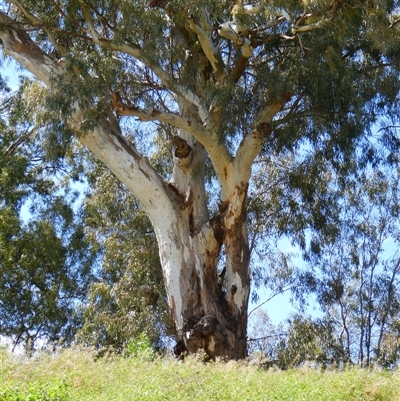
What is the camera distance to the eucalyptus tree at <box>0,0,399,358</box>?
1254 centimetres

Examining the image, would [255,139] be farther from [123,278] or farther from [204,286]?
[123,278]

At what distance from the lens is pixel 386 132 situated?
1553 cm

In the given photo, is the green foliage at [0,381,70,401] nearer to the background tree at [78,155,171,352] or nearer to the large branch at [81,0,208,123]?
the large branch at [81,0,208,123]

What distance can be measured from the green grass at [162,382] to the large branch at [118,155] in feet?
15.4

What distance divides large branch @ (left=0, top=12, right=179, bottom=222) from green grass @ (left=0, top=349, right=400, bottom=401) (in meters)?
4.71

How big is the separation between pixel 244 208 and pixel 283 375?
480 cm

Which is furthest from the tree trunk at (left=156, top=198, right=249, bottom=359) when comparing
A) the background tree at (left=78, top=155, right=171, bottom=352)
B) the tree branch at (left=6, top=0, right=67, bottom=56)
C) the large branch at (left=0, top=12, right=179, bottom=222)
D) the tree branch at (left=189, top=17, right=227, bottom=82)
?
the background tree at (left=78, top=155, right=171, bottom=352)

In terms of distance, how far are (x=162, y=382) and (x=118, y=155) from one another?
20.3 ft

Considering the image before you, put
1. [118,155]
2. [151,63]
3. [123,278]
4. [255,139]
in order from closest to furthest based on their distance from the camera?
[255,139], [151,63], [118,155], [123,278]

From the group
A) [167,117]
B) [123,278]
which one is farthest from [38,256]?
[167,117]

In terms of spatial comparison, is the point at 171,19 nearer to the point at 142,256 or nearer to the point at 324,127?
the point at 324,127

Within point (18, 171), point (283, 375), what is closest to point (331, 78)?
point (283, 375)

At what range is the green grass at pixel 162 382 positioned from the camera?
271 inches

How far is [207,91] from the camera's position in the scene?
506 inches
